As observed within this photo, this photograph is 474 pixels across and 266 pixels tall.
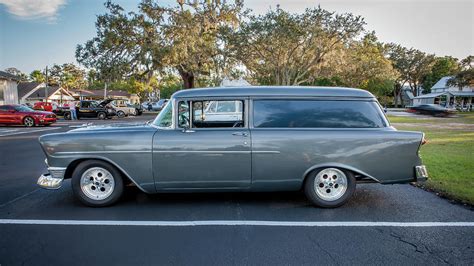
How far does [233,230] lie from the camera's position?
395 centimetres

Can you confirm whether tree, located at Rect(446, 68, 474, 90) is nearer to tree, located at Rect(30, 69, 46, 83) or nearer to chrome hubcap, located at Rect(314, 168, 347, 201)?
chrome hubcap, located at Rect(314, 168, 347, 201)

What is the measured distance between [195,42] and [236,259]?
2792 centimetres

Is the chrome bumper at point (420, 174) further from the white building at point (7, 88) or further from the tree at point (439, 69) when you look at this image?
the tree at point (439, 69)

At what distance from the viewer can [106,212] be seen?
4582 millimetres

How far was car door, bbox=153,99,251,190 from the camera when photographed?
4570mm

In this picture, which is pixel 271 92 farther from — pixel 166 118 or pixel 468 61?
pixel 468 61

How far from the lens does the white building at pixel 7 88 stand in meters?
30.9

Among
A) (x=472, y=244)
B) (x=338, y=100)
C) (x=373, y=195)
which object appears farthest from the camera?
(x=373, y=195)

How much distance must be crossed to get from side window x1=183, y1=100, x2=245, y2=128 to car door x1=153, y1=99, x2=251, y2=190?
0.25 m

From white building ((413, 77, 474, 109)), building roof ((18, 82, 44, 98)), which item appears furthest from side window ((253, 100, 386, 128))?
building roof ((18, 82, 44, 98))

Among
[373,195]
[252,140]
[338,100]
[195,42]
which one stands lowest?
[373,195]

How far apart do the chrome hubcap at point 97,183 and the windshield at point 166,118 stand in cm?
108

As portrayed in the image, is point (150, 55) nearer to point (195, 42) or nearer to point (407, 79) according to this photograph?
point (195, 42)

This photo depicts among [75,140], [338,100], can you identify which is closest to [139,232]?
[75,140]
